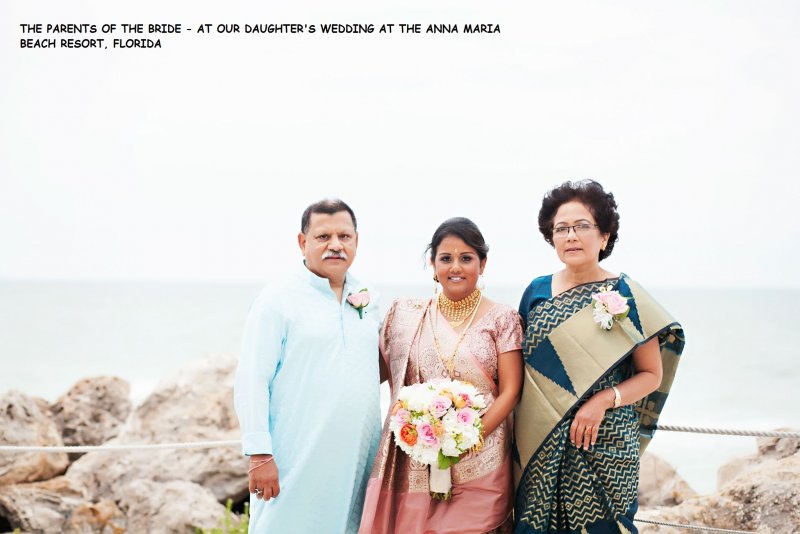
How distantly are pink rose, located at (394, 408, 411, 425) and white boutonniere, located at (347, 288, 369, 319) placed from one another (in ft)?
1.81

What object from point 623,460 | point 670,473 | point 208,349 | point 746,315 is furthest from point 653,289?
point 623,460

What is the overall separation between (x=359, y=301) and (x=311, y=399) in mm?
494

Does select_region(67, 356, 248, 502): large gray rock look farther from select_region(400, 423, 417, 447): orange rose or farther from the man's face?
select_region(400, 423, 417, 447): orange rose

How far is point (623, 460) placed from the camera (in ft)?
11.4

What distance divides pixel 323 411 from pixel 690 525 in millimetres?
2133

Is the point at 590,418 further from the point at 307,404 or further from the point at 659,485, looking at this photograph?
the point at 659,485

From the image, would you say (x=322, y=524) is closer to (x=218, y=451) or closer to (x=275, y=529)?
(x=275, y=529)

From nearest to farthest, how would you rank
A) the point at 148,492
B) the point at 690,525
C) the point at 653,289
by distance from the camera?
the point at 690,525, the point at 148,492, the point at 653,289

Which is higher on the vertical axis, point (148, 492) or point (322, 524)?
point (322, 524)

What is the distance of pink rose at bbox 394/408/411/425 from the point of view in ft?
11.0

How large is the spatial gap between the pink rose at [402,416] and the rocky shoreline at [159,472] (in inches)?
71.9

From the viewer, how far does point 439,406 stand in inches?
128

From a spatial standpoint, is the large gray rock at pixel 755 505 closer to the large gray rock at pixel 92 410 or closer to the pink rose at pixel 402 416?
the pink rose at pixel 402 416

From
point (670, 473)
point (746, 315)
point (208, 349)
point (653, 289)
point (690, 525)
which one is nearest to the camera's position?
point (690, 525)
